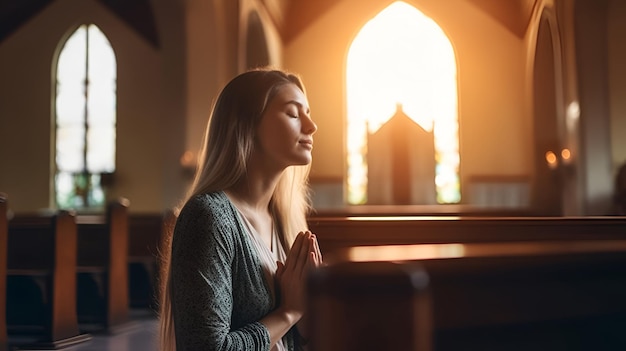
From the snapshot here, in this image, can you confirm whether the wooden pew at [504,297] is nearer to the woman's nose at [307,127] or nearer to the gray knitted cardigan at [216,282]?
the gray knitted cardigan at [216,282]

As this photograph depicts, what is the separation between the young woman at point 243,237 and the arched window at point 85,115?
30.7 feet

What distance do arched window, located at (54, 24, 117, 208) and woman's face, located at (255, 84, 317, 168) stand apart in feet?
30.8

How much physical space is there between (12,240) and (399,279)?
19.4 ft

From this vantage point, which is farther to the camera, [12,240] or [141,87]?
[141,87]

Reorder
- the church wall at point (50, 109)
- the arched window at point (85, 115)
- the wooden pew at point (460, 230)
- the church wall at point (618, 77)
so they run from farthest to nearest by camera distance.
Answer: the arched window at point (85, 115) → the church wall at point (50, 109) → the church wall at point (618, 77) → the wooden pew at point (460, 230)

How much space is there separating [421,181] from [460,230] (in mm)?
3091

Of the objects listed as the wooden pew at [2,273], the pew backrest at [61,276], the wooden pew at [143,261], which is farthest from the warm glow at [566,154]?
the wooden pew at [143,261]

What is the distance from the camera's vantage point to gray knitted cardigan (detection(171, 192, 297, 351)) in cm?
125

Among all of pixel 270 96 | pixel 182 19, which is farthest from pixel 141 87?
pixel 270 96

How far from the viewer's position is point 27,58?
32.0ft

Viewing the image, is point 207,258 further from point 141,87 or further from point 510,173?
point 141,87

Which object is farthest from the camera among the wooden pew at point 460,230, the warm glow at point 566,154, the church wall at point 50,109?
the church wall at point 50,109

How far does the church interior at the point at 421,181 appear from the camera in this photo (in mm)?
810

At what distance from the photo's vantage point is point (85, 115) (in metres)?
10.6
